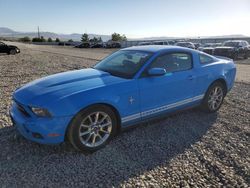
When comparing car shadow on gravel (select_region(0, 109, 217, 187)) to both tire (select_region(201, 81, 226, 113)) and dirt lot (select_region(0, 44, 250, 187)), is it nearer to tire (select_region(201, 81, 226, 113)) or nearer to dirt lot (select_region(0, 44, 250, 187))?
dirt lot (select_region(0, 44, 250, 187))

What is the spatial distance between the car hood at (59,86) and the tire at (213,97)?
7.16 feet

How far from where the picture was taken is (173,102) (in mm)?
4172

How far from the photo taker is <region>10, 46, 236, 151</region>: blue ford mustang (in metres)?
3.05

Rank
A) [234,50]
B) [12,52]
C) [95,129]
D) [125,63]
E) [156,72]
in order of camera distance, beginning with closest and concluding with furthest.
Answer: [95,129], [156,72], [125,63], [234,50], [12,52]

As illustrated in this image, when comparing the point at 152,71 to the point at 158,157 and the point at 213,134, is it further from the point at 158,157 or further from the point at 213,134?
the point at 213,134

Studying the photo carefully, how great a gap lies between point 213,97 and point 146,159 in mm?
2502

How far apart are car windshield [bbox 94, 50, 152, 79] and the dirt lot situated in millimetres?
1088

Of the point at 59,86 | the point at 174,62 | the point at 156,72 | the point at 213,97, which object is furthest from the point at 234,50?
the point at 59,86

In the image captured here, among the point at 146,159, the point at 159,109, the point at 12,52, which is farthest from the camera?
the point at 12,52

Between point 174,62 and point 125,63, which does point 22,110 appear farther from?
point 174,62

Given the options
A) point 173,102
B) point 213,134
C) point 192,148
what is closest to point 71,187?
point 192,148

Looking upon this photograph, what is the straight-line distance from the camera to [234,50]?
766 inches

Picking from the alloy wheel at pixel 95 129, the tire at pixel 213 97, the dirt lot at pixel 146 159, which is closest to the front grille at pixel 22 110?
the dirt lot at pixel 146 159

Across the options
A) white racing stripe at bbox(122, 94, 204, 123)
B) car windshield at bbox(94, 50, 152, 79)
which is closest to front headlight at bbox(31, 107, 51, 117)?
white racing stripe at bbox(122, 94, 204, 123)
